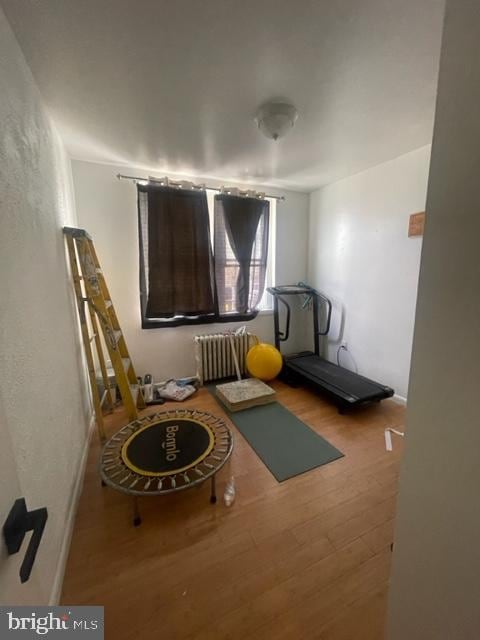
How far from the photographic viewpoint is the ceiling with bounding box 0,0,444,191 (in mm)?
1055

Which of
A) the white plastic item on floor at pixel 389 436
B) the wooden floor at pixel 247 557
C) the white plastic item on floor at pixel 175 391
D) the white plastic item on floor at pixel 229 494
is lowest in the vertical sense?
the wooden floor at pixel 247 557

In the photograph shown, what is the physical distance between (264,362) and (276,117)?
2243 mm

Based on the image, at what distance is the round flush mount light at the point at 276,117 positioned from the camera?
5.35 feet

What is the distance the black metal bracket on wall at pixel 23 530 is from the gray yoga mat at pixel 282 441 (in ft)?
5.00

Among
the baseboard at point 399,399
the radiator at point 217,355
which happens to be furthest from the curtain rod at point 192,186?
the baseboard at point 399,399

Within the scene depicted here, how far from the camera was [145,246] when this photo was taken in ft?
9.09

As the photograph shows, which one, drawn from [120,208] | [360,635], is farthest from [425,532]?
[120,208]

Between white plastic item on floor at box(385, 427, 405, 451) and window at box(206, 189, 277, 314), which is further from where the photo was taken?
window at box(206, 189, 277, 314)

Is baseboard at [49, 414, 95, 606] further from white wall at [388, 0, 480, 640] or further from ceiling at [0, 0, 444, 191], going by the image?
ceiling at [0, 0, 444, 191]

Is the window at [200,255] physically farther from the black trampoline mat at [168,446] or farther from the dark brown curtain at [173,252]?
the black trampoline mat at [168,446]

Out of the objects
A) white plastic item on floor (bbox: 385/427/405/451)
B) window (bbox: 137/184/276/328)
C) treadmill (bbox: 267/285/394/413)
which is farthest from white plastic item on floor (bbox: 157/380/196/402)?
white plastic item on floor (bbox: 385/427/405/451)

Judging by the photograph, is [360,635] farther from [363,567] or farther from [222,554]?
[222,554]

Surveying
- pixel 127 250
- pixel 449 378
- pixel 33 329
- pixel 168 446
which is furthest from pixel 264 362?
pixel 449 378

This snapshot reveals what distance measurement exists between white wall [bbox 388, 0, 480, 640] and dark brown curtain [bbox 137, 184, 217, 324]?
259 centimetres
